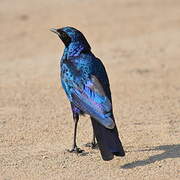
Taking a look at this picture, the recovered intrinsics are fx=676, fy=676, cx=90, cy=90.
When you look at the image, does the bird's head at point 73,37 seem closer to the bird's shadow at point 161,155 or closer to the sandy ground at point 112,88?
the sandy ground at point 112,88

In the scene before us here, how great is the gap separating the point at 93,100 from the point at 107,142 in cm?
49

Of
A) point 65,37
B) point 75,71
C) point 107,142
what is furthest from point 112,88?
point 107,142

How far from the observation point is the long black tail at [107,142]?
680 cm

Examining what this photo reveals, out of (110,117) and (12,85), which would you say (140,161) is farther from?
(12,85)

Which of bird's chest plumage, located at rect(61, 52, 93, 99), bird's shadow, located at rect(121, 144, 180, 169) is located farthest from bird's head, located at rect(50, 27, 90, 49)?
bird's shadow, located at rect(121, 144, 180, 169)

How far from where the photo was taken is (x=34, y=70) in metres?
12.8

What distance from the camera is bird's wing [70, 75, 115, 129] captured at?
689cm

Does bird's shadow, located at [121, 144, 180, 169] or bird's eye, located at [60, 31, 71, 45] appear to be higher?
bird's eye, located at [60, 31, 71, 45]

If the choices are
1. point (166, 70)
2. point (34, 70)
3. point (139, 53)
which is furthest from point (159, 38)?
point (34, 70)

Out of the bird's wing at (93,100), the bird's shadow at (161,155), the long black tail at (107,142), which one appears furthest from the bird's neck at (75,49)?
the bird's shadow at (161,155)

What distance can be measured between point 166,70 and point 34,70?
2.57 metres

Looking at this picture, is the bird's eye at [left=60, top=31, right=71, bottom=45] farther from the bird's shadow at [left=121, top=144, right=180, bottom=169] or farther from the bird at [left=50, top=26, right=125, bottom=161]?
the bird's shadow at [left=121, top=144, right=180, bottom=169]

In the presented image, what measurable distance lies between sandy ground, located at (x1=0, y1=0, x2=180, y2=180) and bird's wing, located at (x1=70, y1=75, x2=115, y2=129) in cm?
54

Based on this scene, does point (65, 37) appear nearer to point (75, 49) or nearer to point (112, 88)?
point (75, 49)
